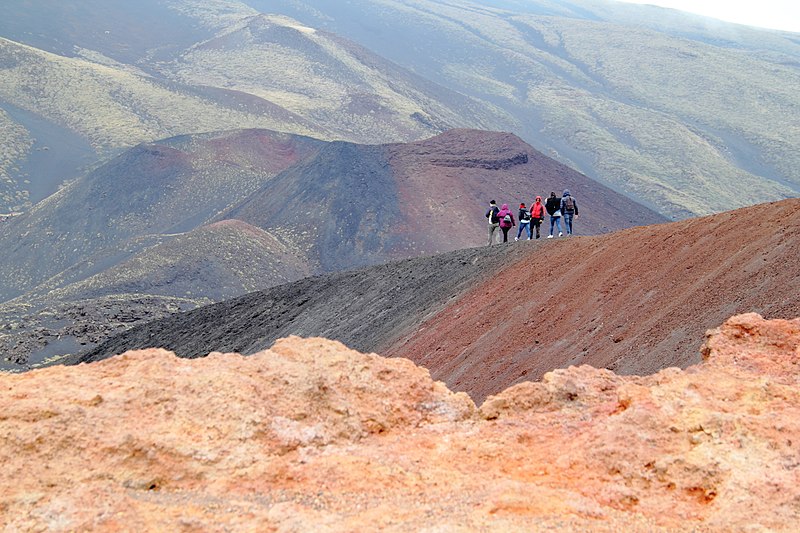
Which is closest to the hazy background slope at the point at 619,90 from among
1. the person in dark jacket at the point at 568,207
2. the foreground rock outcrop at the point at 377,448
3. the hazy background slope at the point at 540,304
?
the person in dark jacket at the point at 568,207

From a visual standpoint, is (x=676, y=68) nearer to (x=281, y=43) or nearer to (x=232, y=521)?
(x=281, y=43)

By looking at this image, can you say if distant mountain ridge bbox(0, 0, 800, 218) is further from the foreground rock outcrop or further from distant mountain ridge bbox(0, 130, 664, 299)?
the foreground rock outcrop

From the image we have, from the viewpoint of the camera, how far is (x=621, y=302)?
13.4m

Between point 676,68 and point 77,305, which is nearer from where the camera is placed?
point 77,305

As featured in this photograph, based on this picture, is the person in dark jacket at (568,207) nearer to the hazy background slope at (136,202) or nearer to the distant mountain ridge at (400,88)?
the hazy background slope at (136,202)

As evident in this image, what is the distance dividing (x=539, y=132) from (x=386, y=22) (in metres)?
51.2

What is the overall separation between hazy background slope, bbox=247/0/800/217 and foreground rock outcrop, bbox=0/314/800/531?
62643mm

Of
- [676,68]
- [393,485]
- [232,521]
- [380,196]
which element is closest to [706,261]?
[393,485]

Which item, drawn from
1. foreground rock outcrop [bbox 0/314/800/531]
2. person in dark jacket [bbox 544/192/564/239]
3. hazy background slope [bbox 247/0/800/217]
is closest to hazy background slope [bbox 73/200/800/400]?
person in dark jacket [bbox 544/192/564/239]

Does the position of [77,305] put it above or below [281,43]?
below

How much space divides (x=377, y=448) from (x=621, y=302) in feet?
28.8

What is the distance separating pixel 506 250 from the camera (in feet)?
67.8

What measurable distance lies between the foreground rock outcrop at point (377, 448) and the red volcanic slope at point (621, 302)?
410 centimetres

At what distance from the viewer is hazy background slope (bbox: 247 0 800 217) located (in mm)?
78312
